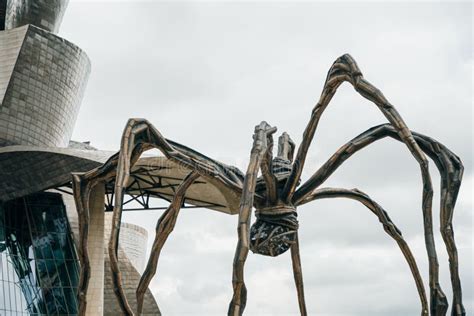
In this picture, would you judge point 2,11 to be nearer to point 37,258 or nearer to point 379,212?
point 37,258

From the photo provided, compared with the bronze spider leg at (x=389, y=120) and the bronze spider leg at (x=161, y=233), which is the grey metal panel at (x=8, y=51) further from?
the bronze spider leg at (x=389, y=120)

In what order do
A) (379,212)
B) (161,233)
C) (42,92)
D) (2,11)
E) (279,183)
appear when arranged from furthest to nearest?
(2,11) < (42,92) < (379,212) < (161,233) < (279,183)

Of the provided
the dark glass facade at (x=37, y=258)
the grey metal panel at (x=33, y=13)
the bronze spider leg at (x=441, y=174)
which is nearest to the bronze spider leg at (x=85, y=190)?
the bronze spider leg at (x=441, y=174)

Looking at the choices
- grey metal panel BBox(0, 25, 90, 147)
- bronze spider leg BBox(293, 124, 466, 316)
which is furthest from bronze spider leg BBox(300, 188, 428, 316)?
grey metal panel BBox(0, 25, 90, 147)

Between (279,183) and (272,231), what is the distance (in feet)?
1.96

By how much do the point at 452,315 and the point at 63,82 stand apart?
70.4ft

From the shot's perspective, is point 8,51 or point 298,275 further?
point 8,51

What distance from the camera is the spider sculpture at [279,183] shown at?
726 centimetres

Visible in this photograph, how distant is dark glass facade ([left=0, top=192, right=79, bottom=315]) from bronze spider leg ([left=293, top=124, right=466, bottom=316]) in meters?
17.2

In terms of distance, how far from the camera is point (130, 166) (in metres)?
8.00

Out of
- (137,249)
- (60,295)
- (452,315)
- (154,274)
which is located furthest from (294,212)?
(137,249)

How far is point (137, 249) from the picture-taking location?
35.7 metres

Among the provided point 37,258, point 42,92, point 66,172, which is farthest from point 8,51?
point 37,258

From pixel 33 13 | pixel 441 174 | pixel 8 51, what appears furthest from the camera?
pixel 33 13
